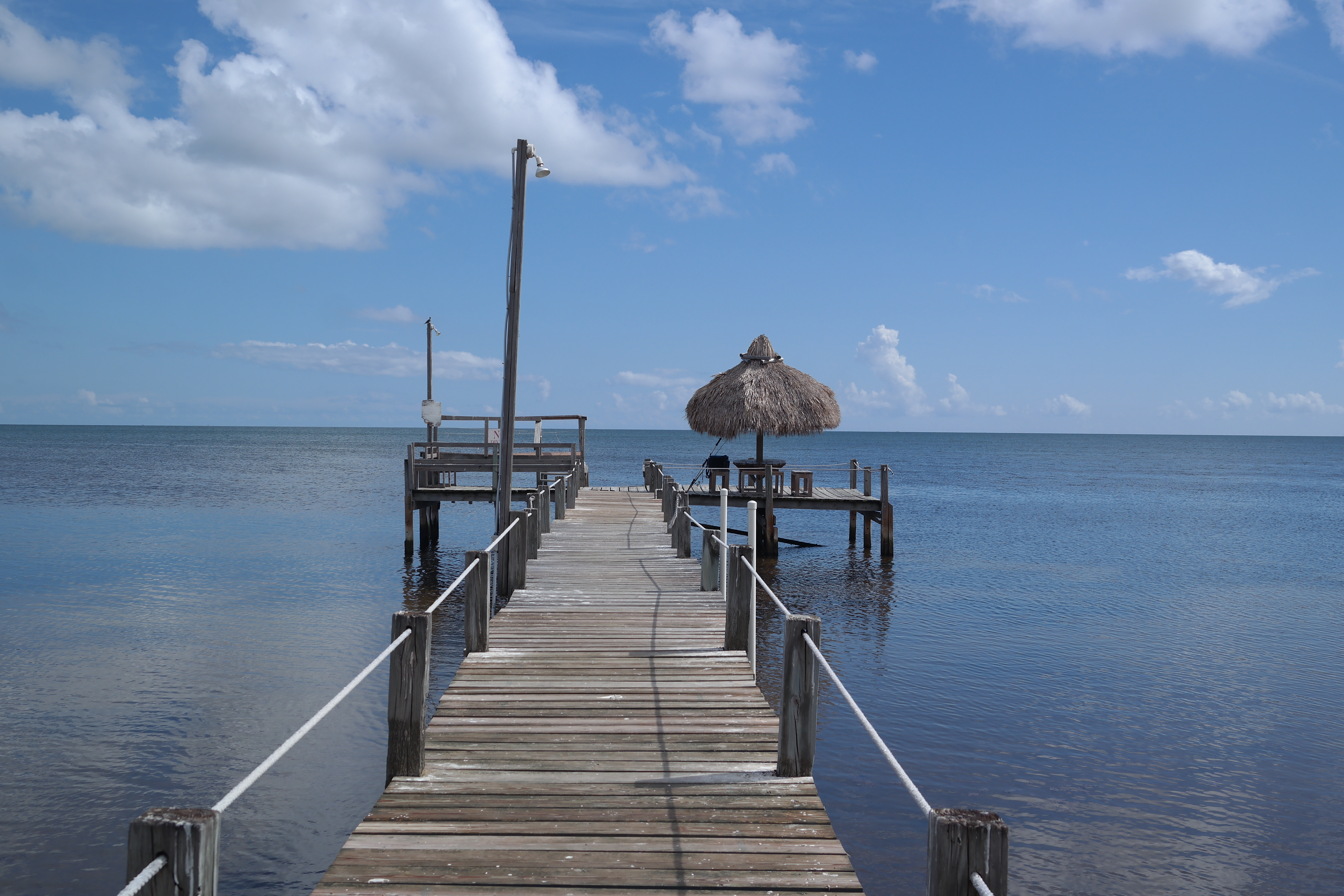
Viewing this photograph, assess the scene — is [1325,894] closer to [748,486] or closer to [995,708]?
[995,708]

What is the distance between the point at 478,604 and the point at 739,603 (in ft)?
7.44

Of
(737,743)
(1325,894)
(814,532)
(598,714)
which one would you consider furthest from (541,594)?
(814,532)

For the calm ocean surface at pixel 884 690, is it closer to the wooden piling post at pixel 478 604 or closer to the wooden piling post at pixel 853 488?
the wooden piling post at pixel 853 488

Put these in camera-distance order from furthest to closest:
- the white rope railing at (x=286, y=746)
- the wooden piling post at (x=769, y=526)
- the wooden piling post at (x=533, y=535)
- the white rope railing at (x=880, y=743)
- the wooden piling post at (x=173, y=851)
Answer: the wooden piling post at (x=769, y=526) < the wooden piling post at (x=533, y=535) < the white rope railing at (x=880, y=743) < the white rope railing at (x=286, y=746) < the wooden piling post at (x=173, y=851)

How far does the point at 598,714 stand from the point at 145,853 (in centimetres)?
382

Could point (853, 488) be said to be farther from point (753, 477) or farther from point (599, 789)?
point (599, 789)

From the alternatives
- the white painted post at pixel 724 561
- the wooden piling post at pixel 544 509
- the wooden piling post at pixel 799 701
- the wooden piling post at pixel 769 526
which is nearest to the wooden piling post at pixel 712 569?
the white painted post at pixel 724 561

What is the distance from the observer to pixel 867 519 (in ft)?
87.5

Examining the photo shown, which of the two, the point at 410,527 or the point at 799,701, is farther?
the point at 410,527

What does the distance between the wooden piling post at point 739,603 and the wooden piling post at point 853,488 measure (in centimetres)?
1655

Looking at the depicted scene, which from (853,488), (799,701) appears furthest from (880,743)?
(853,488)

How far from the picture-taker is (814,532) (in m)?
34.5

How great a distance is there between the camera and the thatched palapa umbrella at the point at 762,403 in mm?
26031

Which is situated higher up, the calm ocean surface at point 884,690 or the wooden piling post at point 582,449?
the wooden piling post at point 582,449
